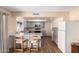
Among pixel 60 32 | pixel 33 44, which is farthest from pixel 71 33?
pixel 33 44

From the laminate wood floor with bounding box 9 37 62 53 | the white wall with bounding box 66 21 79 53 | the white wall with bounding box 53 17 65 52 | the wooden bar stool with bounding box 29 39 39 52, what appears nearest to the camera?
the white wall with bounding box 66 21 79 53

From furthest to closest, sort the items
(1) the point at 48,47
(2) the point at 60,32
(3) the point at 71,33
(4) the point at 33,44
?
(1) the point at 48,47 → (4) the point at 33,44 → (2) the point at 60,32 → (3) the point at 71,33

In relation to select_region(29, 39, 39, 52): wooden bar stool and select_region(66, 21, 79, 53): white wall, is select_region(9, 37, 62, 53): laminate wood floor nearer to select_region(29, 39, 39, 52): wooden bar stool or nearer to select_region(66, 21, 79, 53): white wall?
select_region(29, 39, 39, 52): wooden bar stool

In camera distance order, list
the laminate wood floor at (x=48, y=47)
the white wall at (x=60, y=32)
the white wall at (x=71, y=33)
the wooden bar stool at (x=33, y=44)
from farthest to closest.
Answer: the wooden bar stool at (x=33, y=44) → the laminate wood floor at (x=48, y=47) → the white wall at (x=60, y=32) → the white wall at (x=71, y=33)

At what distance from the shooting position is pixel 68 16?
6266mm

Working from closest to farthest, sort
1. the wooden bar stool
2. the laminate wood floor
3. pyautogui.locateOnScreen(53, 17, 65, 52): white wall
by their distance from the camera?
pyautogui.locateOnScreen(53, 17, 65, 52): white wall → the laminate wood floor → the wooden bar stool

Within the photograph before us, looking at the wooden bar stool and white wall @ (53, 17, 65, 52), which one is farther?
the wooden bar stool

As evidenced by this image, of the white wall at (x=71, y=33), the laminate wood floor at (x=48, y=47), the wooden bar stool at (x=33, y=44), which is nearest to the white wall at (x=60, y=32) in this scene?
the white wall at (x=71, y=33)

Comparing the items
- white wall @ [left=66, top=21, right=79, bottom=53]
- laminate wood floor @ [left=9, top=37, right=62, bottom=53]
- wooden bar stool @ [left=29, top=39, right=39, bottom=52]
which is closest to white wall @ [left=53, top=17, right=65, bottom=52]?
white wall @ [left=66, top=21, right=79, bottom=53]

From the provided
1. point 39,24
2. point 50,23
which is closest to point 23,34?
point 39,24

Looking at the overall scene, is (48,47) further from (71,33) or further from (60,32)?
(71,33)

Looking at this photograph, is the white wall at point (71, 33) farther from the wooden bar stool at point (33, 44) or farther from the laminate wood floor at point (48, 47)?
the wooden bar stool at point (33, 44)

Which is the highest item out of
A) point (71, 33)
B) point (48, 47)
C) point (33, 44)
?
point (71, 33)
